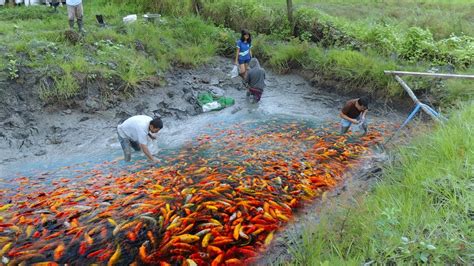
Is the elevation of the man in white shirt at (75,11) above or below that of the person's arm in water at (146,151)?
above

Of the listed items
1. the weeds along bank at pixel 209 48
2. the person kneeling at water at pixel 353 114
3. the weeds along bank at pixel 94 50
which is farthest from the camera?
the weeds along bank at pixel 209 48

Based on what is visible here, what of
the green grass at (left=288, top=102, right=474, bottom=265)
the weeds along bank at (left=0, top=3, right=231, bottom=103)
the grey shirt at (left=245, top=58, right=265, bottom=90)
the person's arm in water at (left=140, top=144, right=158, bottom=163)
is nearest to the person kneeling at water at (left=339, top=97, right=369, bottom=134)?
the green grass at (left=288, top=102, right=474, bottom=265)

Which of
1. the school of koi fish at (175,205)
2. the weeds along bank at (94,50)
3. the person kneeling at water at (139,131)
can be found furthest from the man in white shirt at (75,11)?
the school of koi fish at (175,205)

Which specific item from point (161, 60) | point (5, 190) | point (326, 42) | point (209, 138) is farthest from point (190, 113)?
point (326, 42)

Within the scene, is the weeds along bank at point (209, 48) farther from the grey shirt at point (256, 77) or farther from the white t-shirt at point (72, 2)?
the grey shirt at point (256, 77)

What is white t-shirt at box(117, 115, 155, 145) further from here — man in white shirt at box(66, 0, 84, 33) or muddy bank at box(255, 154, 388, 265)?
man in white shirt at box(66, 0, 84, 33)

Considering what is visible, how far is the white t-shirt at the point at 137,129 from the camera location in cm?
566

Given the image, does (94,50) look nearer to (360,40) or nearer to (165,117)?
(165,117)

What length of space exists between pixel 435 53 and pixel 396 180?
255 inches

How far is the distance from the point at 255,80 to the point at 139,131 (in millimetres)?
4237

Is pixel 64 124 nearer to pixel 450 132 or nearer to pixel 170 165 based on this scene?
pixel 170 165

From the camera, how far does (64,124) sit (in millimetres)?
7633

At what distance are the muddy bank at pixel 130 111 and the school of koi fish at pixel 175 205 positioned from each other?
3.37 feet

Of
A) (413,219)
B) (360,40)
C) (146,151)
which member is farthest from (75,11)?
(413,219)
